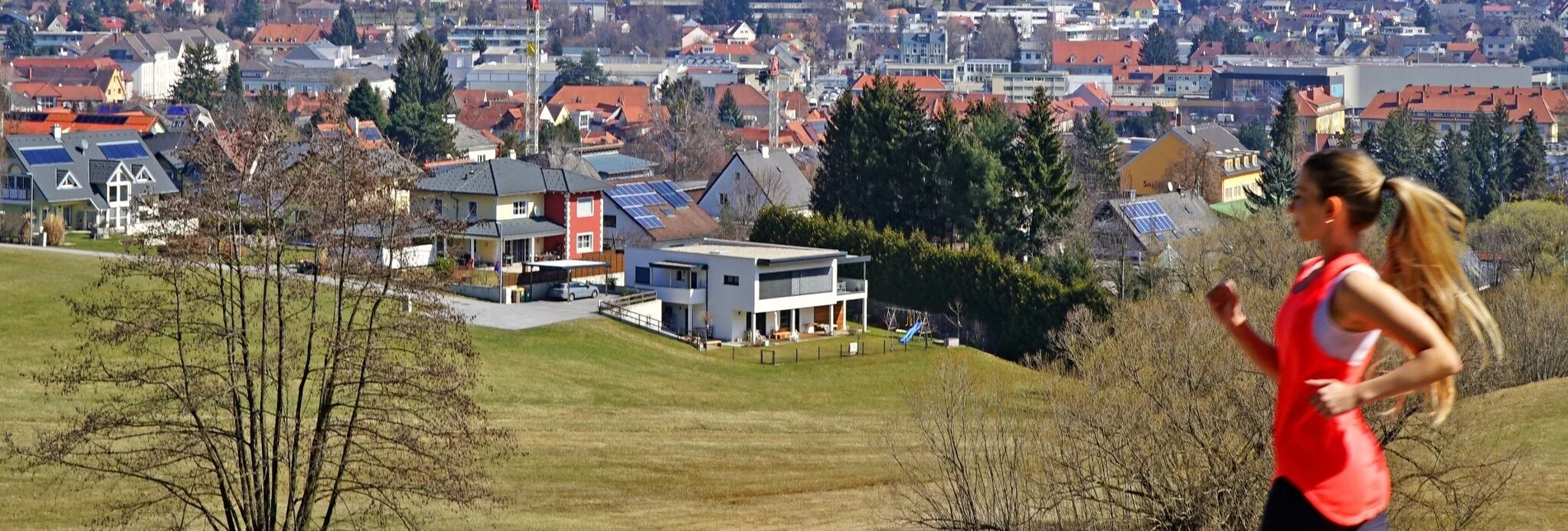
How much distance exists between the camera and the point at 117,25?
164500 millimetres

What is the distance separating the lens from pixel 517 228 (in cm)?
4497

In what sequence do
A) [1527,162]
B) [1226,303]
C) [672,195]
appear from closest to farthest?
[1226,303]
[672,195]
[1527,162]

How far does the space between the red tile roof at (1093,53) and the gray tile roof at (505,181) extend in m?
118

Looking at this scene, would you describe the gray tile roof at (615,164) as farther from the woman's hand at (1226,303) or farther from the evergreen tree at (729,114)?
the woman's hand at (1226,303)

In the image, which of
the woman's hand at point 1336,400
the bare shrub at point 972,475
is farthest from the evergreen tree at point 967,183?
the woman's hand at point 1336,400

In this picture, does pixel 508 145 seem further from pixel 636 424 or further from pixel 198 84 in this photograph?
pixel 636 424

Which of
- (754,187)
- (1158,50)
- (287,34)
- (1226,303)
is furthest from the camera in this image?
(287,34)

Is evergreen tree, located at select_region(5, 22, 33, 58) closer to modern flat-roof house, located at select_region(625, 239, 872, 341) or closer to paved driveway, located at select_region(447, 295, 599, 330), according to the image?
modern flat-roof house, located at select_region(625, 239, 872, 341)

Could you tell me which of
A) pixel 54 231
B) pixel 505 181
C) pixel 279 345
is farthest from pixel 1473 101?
pixel 279 345

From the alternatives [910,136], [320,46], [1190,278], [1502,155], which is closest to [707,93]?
[320,46]

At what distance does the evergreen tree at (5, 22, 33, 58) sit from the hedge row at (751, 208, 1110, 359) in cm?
11114

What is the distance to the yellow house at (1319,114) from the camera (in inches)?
4045

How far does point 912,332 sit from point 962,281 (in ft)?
6.77

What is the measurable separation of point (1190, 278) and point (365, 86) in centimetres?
5119
